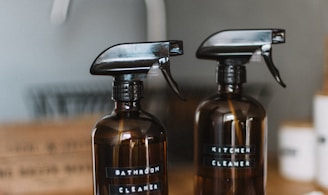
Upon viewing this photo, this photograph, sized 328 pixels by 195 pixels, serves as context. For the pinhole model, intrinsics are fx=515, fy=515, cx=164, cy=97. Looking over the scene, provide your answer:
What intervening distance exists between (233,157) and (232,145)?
0.05 feet

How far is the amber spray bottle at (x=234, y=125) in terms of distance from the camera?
0.60 metres

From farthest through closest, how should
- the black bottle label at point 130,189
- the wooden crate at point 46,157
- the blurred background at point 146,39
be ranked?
the blurred background at point 146,39 < the wooden crate at point 46,157 < the black bottle label at point 130,189

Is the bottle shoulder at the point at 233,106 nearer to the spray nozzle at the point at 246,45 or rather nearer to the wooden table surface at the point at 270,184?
the spray nozzle at the point at 246,45

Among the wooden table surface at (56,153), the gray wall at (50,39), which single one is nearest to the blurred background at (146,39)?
the gray wall at (50,39)

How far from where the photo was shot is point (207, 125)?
24.4 inches

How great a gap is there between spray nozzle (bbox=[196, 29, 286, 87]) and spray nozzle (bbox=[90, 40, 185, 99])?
0.30ft

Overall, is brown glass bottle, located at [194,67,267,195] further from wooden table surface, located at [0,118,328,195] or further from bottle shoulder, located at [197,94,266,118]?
wooden table surface, located at [0,118,328,195]

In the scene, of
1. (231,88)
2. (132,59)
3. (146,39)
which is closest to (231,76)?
(231,88)

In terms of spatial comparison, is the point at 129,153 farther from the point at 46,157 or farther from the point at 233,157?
the point at 46,157

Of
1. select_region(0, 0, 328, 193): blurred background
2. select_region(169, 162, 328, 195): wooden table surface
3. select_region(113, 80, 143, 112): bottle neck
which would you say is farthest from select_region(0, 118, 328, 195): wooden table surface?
select_region(113, 80, 143, 112): bottle neck

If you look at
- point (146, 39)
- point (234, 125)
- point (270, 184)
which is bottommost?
point (270, 184)

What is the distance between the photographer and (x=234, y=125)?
60 cm

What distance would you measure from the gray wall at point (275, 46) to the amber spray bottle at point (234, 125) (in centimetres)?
31

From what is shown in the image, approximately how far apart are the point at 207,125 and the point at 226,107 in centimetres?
3
